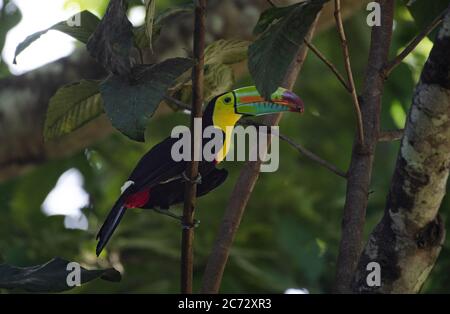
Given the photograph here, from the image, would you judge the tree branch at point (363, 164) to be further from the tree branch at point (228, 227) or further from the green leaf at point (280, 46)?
the green leaf at point (280, 46)

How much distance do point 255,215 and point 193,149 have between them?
2.53m

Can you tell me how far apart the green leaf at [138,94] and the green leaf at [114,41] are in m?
0.03

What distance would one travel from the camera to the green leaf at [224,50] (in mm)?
2502

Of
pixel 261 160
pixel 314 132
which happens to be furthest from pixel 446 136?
pixel 314 132

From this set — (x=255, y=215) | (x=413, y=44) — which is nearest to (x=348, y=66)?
(x=413, y=44)

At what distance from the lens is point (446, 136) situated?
2.04 m

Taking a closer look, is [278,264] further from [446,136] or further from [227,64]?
[446,136]

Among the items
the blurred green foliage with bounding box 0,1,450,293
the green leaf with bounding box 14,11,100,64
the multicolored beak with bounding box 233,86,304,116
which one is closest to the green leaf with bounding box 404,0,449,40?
the multicolored beak with bounding box 233,86,304,116

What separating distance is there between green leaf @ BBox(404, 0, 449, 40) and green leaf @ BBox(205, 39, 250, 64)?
0.55m

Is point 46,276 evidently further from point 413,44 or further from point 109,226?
point 413,44

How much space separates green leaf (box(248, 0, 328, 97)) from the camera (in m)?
2.13

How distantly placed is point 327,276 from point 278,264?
1.05 feet

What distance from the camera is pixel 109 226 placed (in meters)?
2.68

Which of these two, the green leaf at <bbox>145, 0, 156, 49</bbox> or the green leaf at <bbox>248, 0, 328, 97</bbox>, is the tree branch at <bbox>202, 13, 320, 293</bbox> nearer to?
the green leaf at <bbox>248, 0, 328, 97</bbox>
